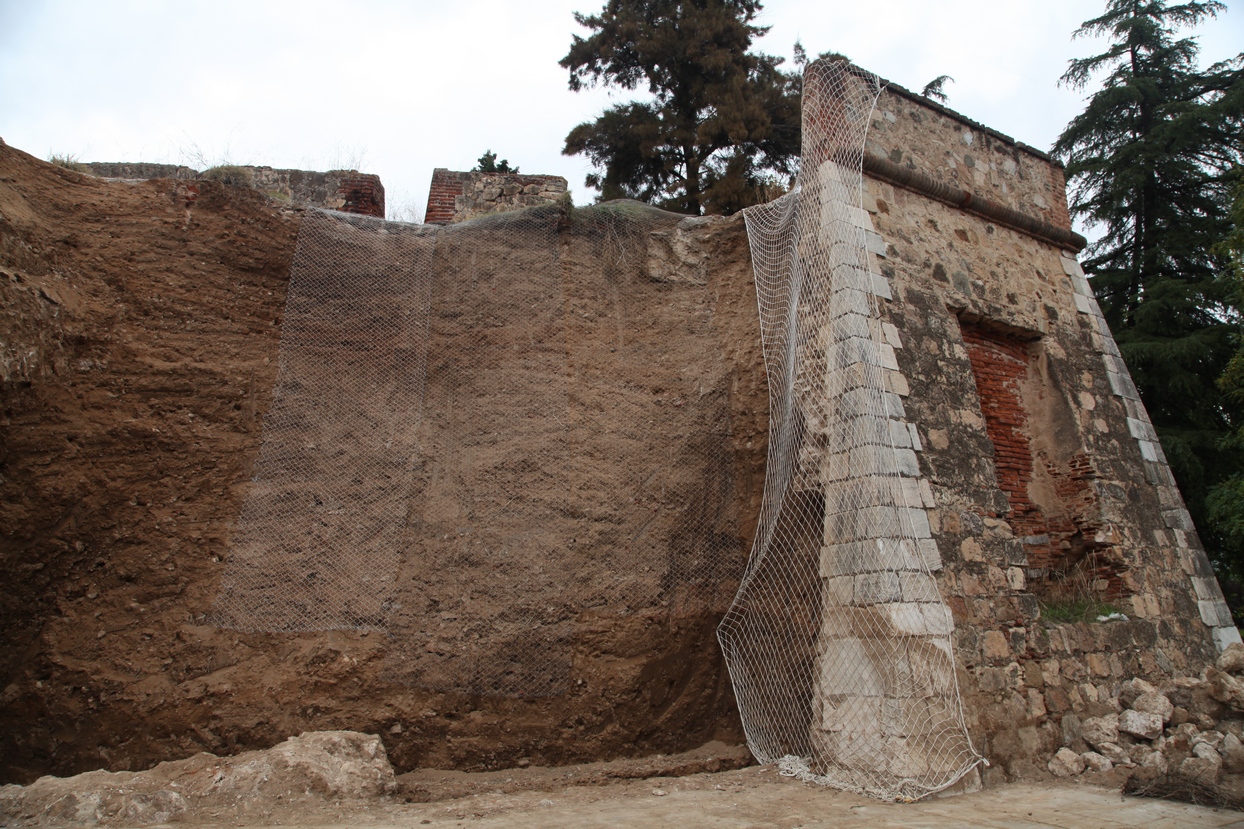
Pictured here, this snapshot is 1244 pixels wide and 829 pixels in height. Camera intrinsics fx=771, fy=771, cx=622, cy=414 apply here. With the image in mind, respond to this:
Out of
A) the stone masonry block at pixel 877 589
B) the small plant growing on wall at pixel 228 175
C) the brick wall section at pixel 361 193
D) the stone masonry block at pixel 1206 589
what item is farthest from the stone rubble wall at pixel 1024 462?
the small plant growing on wall at pixel 228 175

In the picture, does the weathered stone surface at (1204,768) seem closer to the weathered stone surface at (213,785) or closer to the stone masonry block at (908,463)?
the stone masonry block at (908,463)

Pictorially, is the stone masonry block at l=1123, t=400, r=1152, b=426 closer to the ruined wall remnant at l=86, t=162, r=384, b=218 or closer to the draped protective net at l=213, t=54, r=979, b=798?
the draped protective net at l=213, t=54, r=979, b=798

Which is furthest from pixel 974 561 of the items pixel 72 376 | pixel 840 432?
pixel 72 376

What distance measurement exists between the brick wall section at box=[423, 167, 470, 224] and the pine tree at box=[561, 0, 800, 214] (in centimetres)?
422

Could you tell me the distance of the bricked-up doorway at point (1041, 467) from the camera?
560cm

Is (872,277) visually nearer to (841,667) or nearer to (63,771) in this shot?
(841,667)

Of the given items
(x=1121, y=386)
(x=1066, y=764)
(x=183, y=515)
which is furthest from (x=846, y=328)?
(x=183, y=515)

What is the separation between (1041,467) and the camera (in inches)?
236

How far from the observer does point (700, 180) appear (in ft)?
35.3

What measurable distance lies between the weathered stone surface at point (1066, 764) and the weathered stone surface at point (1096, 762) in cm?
3

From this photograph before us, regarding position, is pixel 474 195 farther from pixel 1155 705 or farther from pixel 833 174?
pixel 1155 705

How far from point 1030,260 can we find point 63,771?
7.61m

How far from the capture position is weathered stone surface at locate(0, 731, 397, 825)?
3.24 metres

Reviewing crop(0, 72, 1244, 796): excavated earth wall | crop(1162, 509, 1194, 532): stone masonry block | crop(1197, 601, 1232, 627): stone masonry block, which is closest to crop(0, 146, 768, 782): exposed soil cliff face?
crop(0, 72, 1244, 796): excavated earth wall
